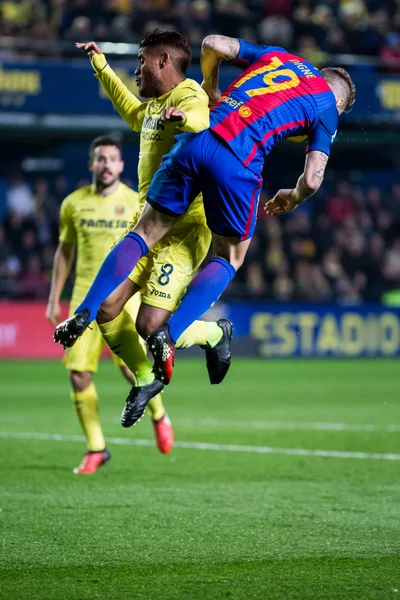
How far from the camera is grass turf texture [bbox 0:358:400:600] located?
4.59 metres

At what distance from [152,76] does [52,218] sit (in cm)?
1487

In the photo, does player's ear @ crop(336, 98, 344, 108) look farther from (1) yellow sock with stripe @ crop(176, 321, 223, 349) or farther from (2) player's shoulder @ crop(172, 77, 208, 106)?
(1) yellow sock with stripe @ crop(176, 321, 223, 349)

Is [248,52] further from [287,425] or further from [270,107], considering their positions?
[287,425]

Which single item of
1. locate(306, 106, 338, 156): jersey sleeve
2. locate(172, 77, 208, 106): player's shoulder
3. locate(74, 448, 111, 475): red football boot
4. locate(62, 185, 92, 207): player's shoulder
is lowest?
locate(74, 448, 111, 475): red football boot

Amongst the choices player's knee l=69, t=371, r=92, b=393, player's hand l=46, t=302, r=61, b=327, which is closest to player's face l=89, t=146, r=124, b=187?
player's hand l=46, t=302, r=61, b=327

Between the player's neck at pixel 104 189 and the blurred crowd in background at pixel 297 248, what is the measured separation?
34.9 ft

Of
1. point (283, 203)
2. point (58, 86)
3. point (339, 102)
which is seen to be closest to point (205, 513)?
point (283, 203)

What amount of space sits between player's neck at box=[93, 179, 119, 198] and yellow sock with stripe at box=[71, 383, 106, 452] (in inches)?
62.9

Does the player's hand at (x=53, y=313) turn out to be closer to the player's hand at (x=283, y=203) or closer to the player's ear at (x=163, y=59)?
the player's hand at (x=283, y=203)

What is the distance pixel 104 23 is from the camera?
20.3 m

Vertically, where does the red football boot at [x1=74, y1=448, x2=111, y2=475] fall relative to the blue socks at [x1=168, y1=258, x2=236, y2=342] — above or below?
below

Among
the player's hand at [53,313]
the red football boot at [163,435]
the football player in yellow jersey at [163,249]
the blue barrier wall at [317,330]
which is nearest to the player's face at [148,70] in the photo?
the football player in yellow jersey at [163,249]

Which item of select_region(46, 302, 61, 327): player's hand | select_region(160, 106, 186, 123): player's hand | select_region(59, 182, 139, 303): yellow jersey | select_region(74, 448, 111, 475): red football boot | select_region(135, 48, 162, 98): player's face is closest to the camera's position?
select_region(160, 106, 186, 123): player's hand

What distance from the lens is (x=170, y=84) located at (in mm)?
6094
